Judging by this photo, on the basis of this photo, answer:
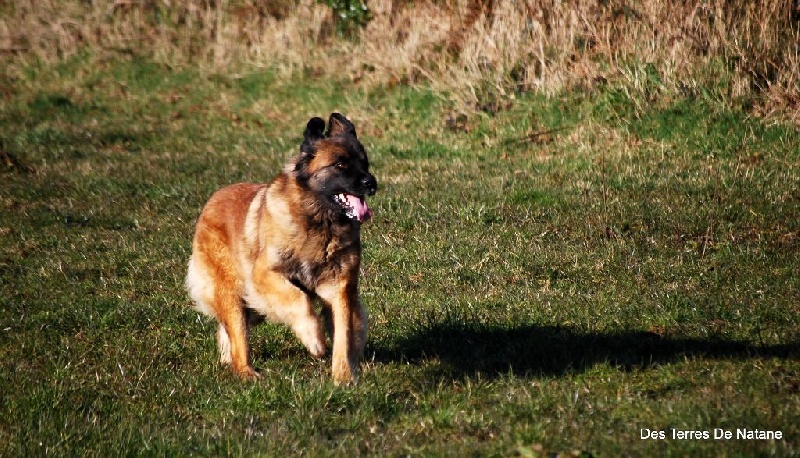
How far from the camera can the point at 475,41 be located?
15281mm

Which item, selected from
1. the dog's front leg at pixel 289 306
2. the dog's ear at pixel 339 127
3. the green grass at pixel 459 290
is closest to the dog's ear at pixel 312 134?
the dog's ear at pixel 339 127

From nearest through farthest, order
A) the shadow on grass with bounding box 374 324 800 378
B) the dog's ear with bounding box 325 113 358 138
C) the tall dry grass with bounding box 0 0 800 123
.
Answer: the shadow on grass with bounding box 374 324 800 378
the dog's ear with bounding box 325 113 358 138
the tall dry grass with bounding box 0 0 800 123

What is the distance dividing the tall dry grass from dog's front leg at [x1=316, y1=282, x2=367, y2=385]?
7661 millimetres

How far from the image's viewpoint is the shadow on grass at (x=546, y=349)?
6176 mm

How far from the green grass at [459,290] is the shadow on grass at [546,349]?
0.08 ft

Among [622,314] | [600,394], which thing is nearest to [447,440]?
[600,394]

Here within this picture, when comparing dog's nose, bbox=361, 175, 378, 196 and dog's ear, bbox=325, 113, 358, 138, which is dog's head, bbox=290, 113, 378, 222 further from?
dog's ear, bbox=325, 113, 358, 138

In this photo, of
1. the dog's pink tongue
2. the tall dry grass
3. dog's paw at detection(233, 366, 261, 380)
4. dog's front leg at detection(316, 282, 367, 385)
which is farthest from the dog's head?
the tall dry grass

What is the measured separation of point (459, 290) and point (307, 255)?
2.13 m

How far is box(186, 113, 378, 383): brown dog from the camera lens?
6273mm

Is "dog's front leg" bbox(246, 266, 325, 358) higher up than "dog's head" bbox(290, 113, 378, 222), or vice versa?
"dog's head" bbox(290, 113, 378, 222)

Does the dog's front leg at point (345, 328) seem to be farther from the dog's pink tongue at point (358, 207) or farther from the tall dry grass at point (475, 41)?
the tall dry grass at point (475, 41)

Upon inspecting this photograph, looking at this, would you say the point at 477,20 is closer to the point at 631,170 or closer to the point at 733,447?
the point at 631,170

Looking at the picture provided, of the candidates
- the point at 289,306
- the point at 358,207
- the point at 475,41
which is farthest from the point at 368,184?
the point at 475,41
